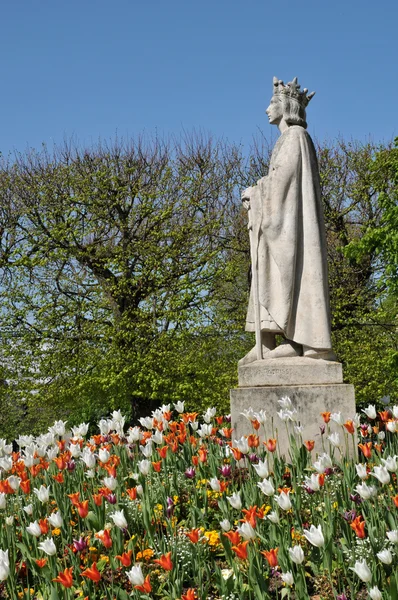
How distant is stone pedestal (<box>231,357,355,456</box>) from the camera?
5.93m

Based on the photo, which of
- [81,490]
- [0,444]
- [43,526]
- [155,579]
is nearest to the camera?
[43,526]

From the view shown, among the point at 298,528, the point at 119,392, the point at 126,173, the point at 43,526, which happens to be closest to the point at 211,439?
the point at 298,528

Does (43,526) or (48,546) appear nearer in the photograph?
(48,546)

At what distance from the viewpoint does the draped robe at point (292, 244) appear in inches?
254

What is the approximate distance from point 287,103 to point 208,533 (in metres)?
4.49

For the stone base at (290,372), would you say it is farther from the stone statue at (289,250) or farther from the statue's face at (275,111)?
the statue's face at (275,111)

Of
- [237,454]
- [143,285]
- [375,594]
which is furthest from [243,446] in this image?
[143,285]

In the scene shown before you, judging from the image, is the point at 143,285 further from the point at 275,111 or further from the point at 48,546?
the point at 48,546

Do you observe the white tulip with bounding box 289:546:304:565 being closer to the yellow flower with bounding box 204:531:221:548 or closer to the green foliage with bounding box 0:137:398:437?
the yellow flower with bounding box 204:531:221:548

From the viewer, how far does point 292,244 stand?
653 centimetres

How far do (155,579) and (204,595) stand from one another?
2.01 ft

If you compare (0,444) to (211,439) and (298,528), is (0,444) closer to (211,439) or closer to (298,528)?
(211,439)

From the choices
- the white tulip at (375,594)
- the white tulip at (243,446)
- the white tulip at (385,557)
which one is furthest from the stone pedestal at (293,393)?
the white tulip at (375,594)

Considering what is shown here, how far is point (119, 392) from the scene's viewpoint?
18.0 metres
